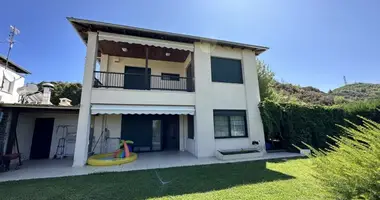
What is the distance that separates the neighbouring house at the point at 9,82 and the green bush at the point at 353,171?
22.3 meters

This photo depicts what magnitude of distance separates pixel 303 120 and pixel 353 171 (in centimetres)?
1363

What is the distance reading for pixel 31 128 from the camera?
1302 cm

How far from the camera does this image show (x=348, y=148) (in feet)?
11.2

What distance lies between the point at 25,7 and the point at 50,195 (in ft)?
47.5

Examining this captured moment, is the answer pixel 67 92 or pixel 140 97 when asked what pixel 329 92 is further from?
pixel 67 92

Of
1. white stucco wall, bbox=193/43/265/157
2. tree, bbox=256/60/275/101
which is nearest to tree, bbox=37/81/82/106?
white stucco wall, bbox=193/43/265/157

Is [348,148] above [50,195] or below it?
above

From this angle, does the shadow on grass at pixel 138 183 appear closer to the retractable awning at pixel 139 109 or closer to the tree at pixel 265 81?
the retractable awning at pixel 139 109

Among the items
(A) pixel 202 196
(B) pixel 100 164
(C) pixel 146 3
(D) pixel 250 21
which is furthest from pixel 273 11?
(B) pixel 100 164

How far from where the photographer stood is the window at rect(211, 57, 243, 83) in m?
14.5

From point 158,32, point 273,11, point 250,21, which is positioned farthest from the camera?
point 250,21

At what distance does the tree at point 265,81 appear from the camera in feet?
80.5

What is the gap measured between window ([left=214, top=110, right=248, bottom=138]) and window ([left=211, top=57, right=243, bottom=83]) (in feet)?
9.64

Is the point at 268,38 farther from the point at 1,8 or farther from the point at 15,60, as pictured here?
the point at 15,60
